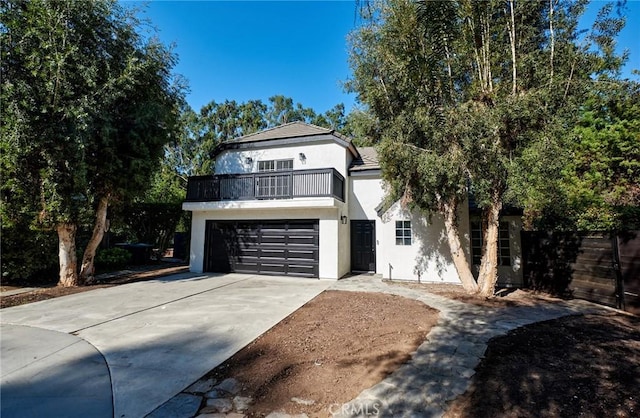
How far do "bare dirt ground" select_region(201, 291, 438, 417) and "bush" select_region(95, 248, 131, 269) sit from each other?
395 inches

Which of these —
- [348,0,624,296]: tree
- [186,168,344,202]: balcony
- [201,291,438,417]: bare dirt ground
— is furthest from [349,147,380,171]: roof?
[201,291,438,417]: bare dirt ground

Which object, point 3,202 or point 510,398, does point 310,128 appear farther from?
point 510,398

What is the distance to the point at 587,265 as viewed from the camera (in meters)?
7.05

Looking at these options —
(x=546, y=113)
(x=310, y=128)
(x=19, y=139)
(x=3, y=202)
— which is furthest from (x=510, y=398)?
(x=310, y=128)

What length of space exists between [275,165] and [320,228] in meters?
3.91

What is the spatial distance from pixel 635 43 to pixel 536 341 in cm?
727

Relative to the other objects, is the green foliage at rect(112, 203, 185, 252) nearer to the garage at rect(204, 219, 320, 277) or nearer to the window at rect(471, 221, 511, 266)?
the garage at rect(204, 219, 320, 277)

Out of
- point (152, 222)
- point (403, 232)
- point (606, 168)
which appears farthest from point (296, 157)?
point (606, 168)

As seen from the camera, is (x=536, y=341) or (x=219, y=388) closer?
(x=219, y=388)

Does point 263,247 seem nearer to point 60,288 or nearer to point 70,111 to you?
point 60,288

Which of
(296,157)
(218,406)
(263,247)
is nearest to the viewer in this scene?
(218,406)

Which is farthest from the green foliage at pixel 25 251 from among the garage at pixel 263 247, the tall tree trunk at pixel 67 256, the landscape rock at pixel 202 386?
the landscape rock at pixel 202 386

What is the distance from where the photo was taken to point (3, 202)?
7.37m

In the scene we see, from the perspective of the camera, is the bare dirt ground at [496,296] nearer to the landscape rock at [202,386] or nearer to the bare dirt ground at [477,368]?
the bare dirt ground at [477,368]
